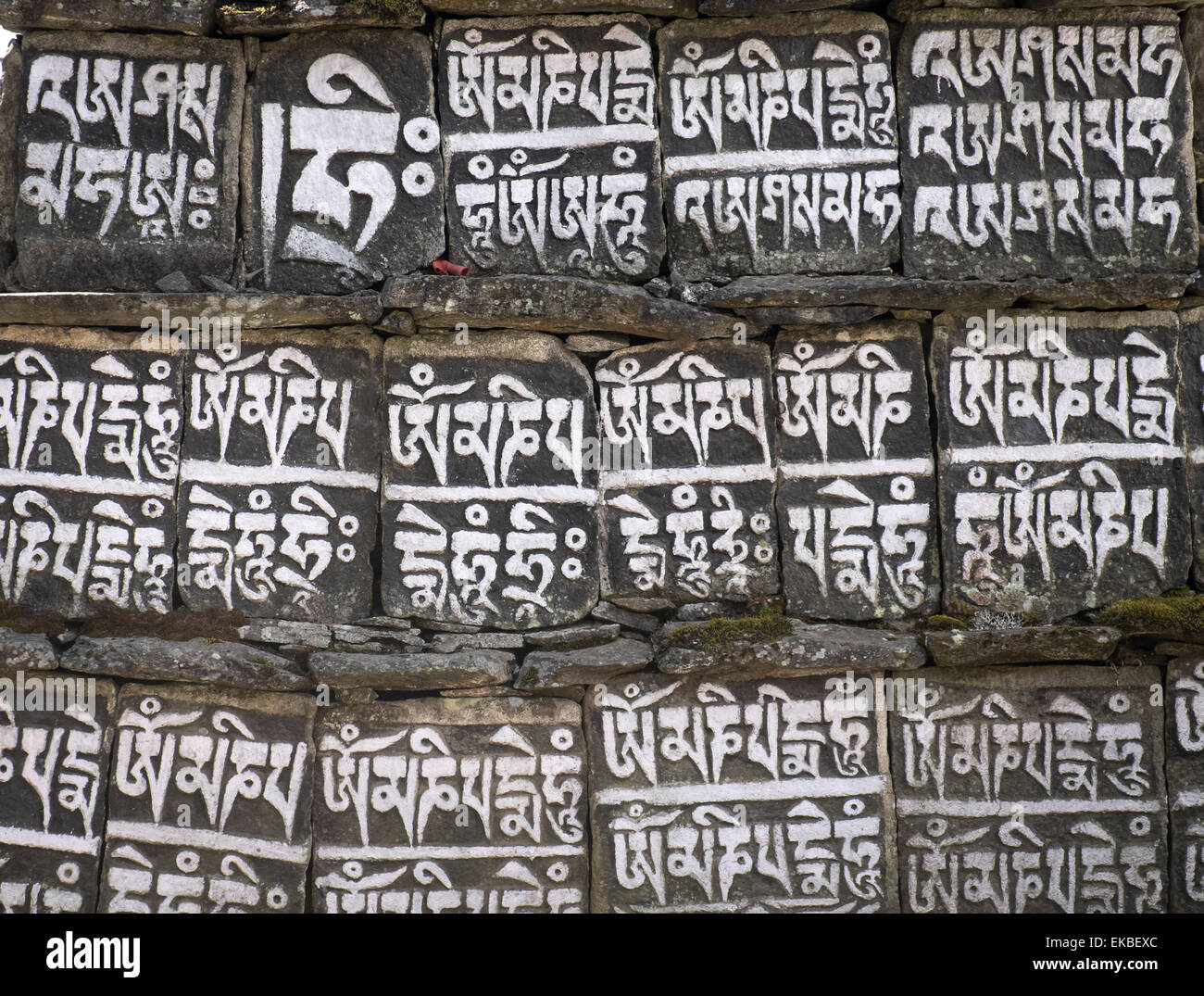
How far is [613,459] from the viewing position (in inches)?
173

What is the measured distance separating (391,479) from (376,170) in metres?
1.31

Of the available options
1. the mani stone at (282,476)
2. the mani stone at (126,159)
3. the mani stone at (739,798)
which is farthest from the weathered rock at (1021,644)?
the mani stone at (126,159)

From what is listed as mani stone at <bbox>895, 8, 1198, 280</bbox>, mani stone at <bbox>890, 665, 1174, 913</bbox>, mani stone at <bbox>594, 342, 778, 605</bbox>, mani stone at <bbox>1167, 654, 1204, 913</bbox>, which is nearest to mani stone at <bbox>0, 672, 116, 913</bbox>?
mani stone at <bbox>594, 342, 778, 605</bbox>

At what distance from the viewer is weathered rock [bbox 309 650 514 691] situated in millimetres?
4180

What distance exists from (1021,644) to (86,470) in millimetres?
3916

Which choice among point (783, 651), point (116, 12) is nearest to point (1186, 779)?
point (783, 651)

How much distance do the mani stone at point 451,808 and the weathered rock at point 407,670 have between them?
15cm

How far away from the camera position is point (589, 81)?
4.43 m

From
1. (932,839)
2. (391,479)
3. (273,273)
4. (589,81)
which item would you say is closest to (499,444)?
(391,479)

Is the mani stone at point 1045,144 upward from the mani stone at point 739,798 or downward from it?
upward

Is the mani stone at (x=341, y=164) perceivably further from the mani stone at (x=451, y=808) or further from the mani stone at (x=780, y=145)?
the mani stone at (x=451, y=808)

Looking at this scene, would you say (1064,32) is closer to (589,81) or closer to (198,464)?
(589,81)

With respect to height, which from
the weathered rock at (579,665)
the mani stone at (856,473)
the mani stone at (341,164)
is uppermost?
the mani stone at (341,164)

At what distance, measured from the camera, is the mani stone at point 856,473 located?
14.3 ft
